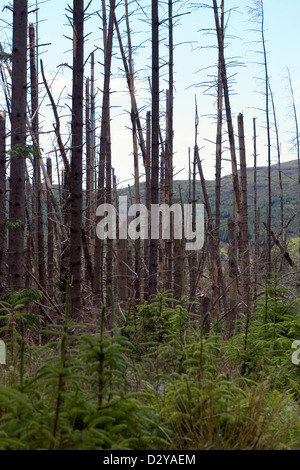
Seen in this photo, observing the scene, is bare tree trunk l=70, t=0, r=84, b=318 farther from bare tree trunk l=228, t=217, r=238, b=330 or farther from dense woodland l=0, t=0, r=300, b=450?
bare tree trunk l=228, t=217, r=238, b=330

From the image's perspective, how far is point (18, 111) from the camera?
708cm

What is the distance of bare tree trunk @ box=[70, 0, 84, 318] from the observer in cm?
788

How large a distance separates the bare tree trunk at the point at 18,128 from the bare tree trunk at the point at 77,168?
1009mm

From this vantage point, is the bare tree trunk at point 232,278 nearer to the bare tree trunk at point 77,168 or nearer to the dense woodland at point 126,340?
the dense woodland at point 126,340

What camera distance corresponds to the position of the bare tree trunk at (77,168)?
7.88 metres

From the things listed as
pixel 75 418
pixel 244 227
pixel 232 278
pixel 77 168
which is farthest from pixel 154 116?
pixel 75 418

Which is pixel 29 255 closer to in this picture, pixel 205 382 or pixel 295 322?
pixel 295 322

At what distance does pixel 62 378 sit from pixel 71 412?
6.8 inches

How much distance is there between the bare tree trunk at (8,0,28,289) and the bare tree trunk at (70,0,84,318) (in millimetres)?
1009

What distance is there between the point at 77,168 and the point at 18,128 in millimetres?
1252

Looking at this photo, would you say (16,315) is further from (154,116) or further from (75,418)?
(154,116)

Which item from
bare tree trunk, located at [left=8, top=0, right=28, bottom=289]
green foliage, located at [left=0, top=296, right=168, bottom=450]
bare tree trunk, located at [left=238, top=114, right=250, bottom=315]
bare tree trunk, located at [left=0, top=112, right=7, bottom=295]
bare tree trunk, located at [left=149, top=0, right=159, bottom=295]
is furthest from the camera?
bare tree trunk, located at [left=238, top=114, right=250, bottom=315]

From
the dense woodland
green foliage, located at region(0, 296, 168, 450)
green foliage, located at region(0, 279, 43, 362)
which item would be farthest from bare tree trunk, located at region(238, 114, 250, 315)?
green foliage, located at region(0, 296, 168, 450)
